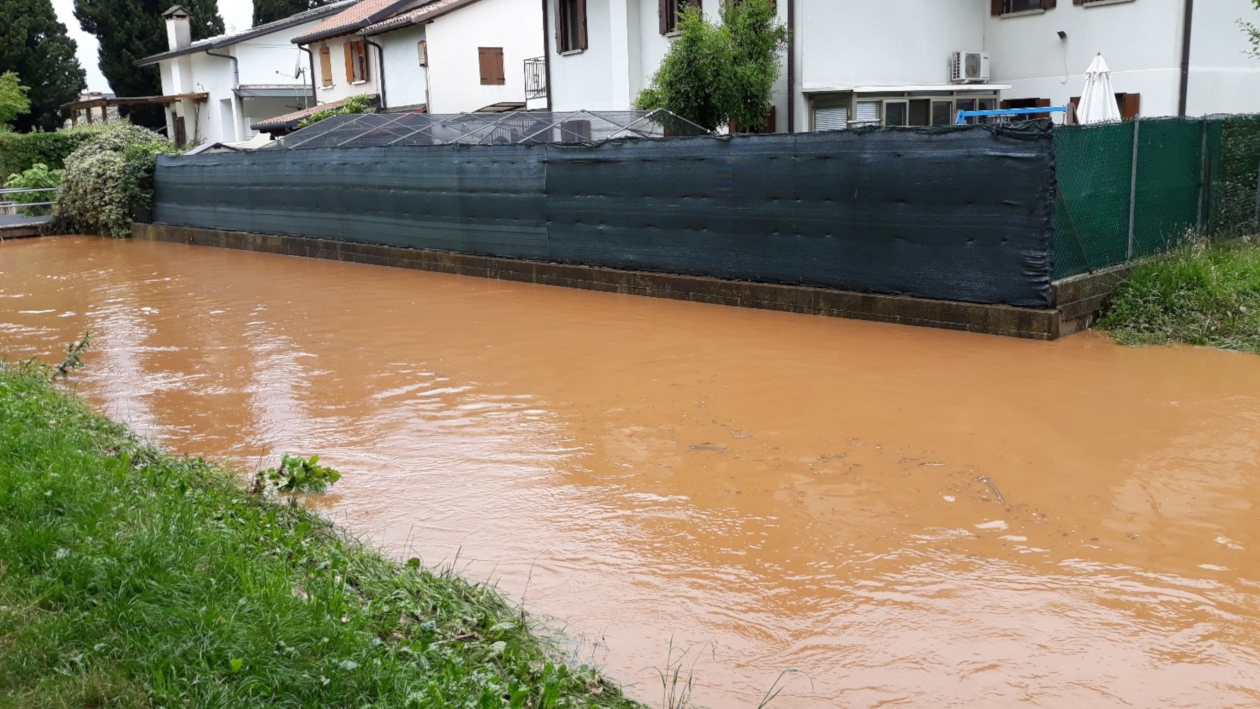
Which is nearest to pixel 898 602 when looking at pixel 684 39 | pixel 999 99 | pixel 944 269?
pixel 944 269

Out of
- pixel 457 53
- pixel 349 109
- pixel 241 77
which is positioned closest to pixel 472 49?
pixel 457 53

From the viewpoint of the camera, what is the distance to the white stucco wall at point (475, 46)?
34688 mm

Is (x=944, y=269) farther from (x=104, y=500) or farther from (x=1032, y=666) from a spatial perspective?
(x=104, y=500)

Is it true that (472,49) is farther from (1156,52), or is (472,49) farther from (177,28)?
(177,28)

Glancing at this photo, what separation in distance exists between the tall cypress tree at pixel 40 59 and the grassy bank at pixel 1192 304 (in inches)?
2133

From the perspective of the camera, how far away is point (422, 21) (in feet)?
112

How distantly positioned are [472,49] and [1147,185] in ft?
86.7

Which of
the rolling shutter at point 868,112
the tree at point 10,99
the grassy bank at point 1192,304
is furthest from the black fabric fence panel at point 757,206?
the tree at point 10,99

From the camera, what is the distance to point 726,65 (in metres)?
20.2

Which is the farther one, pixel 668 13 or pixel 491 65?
pixel 491 65

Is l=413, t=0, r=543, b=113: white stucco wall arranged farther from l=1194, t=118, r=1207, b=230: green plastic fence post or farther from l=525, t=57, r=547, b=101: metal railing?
l=1194, t=118, r=1207, b=230: green plastic fence post

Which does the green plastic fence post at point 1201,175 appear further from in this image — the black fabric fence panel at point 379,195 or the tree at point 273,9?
the tree at point 273,9

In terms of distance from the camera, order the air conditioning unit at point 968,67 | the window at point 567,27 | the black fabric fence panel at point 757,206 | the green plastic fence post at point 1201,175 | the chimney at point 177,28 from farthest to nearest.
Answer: the chimney at point 177,28, the window at point 567,27, the air conditioning unit at point 968,67, the green plastic fence post at point 1201,175, the black fabric fence panel at point 757,206

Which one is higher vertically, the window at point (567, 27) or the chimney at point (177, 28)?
the chimney at point (177, 28)
